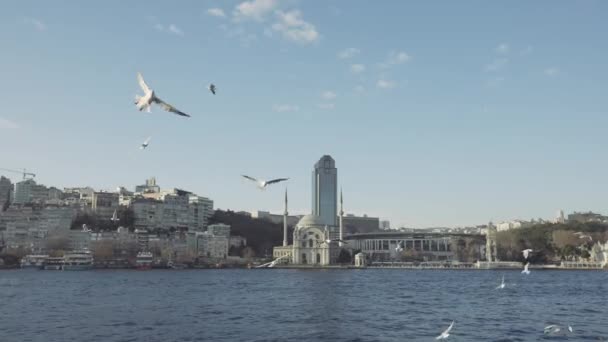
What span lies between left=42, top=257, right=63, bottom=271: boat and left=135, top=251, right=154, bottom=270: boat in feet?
42.7

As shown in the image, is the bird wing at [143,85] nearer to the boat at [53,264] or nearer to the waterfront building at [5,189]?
the boat at [53,264]

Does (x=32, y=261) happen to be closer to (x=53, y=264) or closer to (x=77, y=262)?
(x=53, y=264)

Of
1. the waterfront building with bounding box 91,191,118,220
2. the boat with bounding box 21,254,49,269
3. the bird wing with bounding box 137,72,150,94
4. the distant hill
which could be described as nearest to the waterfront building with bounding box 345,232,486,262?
the distant hill

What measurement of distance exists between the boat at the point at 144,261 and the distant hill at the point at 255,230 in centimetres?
3672

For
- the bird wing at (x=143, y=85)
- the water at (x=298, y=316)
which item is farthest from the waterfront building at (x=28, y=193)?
the bird wing at (x=143, y=85)

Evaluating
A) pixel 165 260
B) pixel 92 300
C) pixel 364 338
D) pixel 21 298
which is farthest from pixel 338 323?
A: pixel 165 260

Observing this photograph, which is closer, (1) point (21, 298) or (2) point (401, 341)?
(2) point (401, 341)

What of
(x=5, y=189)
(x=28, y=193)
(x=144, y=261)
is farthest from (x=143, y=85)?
(x=5, y=189)

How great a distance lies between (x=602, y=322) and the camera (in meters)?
29.0

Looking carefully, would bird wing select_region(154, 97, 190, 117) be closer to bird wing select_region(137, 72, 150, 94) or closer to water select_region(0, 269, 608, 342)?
bird wing select_region(137, 72, 150, 94)

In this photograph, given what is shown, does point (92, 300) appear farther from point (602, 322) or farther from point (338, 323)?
point (602, 322)

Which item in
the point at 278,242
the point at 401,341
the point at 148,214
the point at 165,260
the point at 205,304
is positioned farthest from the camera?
the point at 278,242

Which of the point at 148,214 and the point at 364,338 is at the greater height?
the point at 148,214

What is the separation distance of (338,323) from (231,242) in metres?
118
